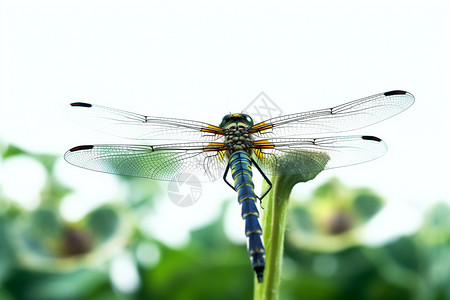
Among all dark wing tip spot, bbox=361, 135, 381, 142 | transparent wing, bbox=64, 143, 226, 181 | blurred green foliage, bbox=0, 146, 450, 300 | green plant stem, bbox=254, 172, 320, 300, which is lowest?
green plant stem, bbox=254, 172, 320, 300

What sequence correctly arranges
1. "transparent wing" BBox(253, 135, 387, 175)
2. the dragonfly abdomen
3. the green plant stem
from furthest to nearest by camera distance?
"transparent wing" BBox(253, 135, 387, 175)
the dragonfly abdomen
the green plant stem

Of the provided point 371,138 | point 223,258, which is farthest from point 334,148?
point 223,258

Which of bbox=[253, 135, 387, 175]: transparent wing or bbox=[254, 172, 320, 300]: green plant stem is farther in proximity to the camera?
bbox=[253, 135, 387, 175]: transparent wing

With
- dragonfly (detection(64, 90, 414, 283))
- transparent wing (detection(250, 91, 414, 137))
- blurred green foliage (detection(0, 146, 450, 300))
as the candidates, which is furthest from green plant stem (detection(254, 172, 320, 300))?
blurred green foliage (detection(0, 146, 450, 300))

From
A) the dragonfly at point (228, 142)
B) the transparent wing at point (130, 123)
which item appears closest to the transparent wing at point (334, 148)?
the dragonfly at point (228, 142)

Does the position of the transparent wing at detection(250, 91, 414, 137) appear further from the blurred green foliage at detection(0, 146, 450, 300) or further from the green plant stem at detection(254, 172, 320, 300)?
the green plant stem at detection(254, 172, 320, 300)

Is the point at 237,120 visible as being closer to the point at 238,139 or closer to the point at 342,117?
the point at 238,139

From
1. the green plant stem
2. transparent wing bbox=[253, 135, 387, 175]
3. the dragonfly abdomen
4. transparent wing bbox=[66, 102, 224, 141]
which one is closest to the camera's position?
the green plant stem

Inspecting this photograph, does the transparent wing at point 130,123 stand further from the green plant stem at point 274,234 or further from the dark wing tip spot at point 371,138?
the green plant stem at point 274,234
